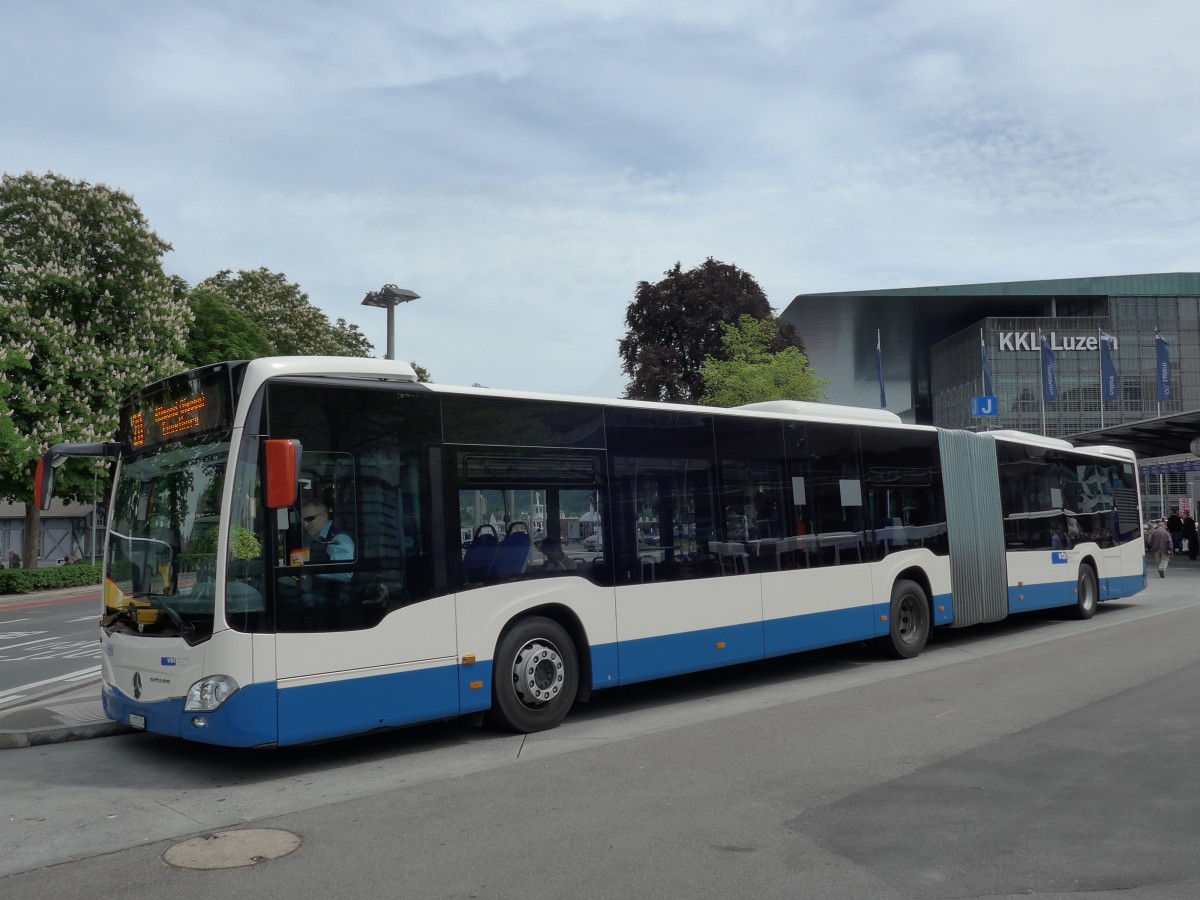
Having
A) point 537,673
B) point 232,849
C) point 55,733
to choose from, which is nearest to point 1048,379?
point 537,673

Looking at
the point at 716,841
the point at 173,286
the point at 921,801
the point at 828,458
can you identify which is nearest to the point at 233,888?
the point at 716,841

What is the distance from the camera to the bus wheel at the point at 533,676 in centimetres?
846

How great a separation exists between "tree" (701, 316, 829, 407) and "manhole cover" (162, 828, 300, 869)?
3428 centimetres

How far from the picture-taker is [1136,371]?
74.9 meters

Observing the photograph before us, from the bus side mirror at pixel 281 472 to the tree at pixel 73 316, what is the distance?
24.3 m

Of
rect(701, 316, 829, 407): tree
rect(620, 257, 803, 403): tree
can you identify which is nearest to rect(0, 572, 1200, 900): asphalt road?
rect(701, 316, 829, 407): tree

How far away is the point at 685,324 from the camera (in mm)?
47156

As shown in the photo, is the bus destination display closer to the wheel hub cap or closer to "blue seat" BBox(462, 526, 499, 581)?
"blue seat" BBox(462, 526, 499, 581)

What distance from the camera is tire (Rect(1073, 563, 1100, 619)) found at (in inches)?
676

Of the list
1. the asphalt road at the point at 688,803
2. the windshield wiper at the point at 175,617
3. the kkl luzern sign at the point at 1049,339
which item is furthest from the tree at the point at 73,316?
the kkl luzern sign at the point at 1049,339

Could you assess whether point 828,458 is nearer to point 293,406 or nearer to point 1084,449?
point 293,406

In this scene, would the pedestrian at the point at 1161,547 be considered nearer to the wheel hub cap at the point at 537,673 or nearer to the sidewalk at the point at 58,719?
the wheel hub cap at the point at 537,673

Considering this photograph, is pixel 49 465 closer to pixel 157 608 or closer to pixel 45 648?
pixel 157 608

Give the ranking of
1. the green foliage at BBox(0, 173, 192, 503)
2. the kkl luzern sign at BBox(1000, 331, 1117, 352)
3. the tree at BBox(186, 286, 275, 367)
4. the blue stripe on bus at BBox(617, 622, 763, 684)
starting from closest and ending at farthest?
the blue stripe on bus at BBox(617, 622, 763, 684)
the green foliage at BBox(0, 173, 192, 503)
the tree at BBox(186, 286, 275, 367)
the kkl luzern sign at BBox(1000, 331, 1117, 352)
